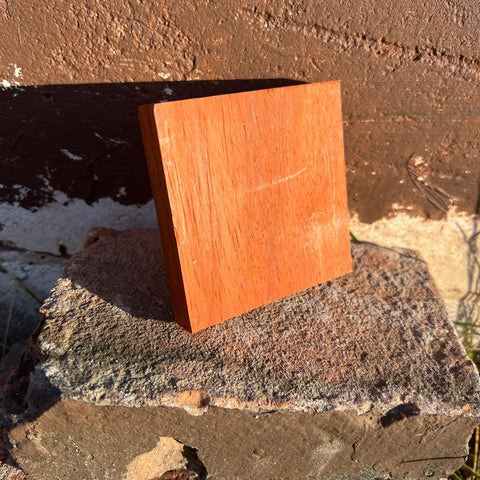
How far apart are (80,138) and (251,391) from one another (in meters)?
1.00

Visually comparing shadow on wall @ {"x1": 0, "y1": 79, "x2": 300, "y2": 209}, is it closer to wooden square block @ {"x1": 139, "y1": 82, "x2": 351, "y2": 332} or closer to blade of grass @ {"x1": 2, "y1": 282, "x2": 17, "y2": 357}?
wooden square block @ {"x1": 139, "y1": 82, "x2": 351, "y2": 332}

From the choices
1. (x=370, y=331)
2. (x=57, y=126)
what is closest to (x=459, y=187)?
(x=370, y=331)

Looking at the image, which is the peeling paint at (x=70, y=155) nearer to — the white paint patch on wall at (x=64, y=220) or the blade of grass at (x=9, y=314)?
the white paint patch on wall at (x=64, y=220)

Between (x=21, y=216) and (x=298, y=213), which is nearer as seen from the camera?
(x=298, y=213)

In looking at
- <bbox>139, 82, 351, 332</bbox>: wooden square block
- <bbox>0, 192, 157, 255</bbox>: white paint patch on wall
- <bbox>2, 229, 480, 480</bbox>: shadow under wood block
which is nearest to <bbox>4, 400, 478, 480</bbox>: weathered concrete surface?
<bbox>2, 229, 480, 480</bbox>: shadow under wood block

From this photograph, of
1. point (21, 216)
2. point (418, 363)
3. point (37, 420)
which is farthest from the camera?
point (21, 216)

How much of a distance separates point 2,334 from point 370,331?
1.53 metres

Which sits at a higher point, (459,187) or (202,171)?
(202,171)

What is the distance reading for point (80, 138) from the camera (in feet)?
4.66

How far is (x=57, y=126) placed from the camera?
54.9 inches

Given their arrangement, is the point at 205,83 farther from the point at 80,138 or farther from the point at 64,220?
the point at 64,220

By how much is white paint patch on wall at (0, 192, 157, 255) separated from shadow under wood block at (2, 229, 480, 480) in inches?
15.4

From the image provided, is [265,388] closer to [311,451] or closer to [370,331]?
[311,451]

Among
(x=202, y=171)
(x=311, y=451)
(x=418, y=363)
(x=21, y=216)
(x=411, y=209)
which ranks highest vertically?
(x=202, y=171)
